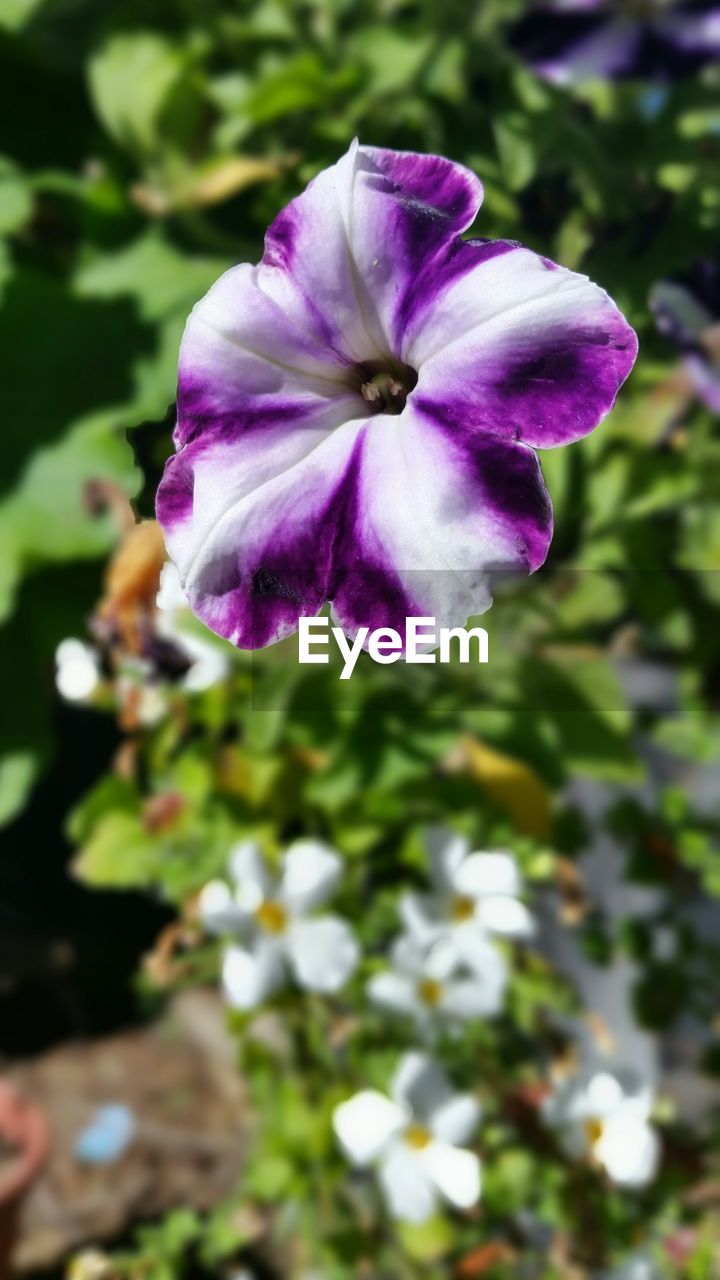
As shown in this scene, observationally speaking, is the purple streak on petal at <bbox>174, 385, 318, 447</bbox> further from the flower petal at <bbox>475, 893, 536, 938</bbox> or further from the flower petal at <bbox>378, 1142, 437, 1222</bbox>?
the flower petal at <bbox>378, 1142, 437, 1222</bbox>

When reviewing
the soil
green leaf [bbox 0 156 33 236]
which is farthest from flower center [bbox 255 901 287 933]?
the soil

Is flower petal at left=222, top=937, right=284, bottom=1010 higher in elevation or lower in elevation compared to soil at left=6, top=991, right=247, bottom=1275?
higher

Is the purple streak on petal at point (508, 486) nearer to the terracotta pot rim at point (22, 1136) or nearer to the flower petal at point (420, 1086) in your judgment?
the flower petal at point (420, 1086)

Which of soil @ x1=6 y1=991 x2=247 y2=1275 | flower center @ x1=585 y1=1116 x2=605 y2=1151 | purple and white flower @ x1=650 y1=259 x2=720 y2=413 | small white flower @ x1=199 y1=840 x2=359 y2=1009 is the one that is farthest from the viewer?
soil @ x1=6 y1=991 x2=247 y2=1275

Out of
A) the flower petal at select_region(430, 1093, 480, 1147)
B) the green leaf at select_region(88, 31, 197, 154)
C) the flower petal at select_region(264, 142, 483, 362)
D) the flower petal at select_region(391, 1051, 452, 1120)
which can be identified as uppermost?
the green leaf at select_region(88, 31, 197, 154)

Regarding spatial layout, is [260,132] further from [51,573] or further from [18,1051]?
[18,1051]

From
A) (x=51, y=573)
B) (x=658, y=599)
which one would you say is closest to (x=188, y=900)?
(x=51, y=573)
